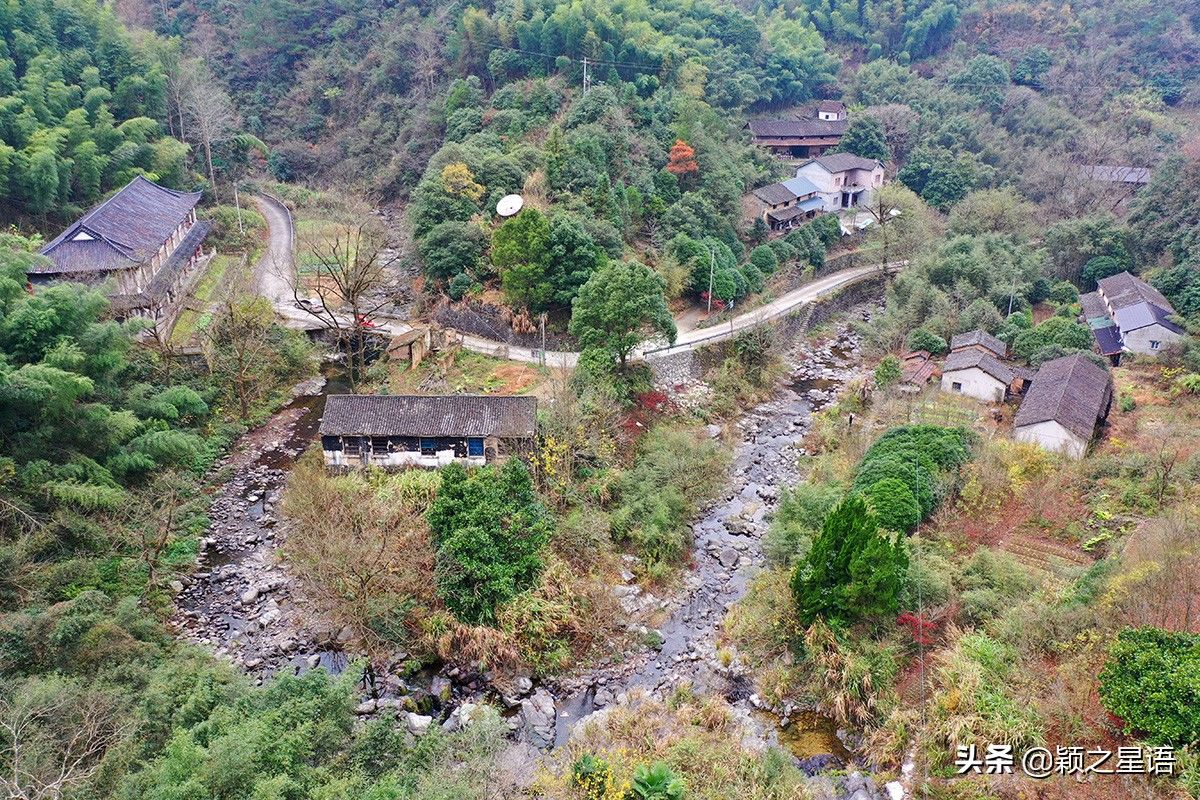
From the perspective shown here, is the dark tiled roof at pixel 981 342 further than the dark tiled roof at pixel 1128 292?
No

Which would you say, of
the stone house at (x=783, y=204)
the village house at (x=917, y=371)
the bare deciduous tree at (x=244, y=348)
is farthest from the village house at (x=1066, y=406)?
the bare deciduous tree at (x=244, y=348)

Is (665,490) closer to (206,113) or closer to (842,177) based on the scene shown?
(842,177)

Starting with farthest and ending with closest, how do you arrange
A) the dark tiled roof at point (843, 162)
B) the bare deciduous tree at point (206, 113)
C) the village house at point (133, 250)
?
the dark tiled roof at point (843, 162) → the bare deciduous tree at point (206, 113) → the village house at point (133, 250)

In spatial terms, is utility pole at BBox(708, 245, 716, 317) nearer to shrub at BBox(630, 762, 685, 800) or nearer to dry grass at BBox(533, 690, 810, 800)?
dry grass at BBox(533, 690, 810, 800)

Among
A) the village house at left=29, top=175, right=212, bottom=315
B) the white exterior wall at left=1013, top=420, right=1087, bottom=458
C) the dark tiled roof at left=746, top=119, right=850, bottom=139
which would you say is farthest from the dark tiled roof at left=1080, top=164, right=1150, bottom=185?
the village house at left=29, top=175, right=212, bottom=315

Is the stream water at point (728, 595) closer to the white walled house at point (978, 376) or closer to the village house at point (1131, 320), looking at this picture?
the white walled house at point (978, 376)

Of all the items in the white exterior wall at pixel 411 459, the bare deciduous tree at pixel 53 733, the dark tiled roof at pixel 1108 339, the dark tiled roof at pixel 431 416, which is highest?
the bare deciduous tree at pixel 53 733

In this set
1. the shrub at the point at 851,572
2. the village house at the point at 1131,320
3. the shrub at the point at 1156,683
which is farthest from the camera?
the village house at the point at 1131,320
